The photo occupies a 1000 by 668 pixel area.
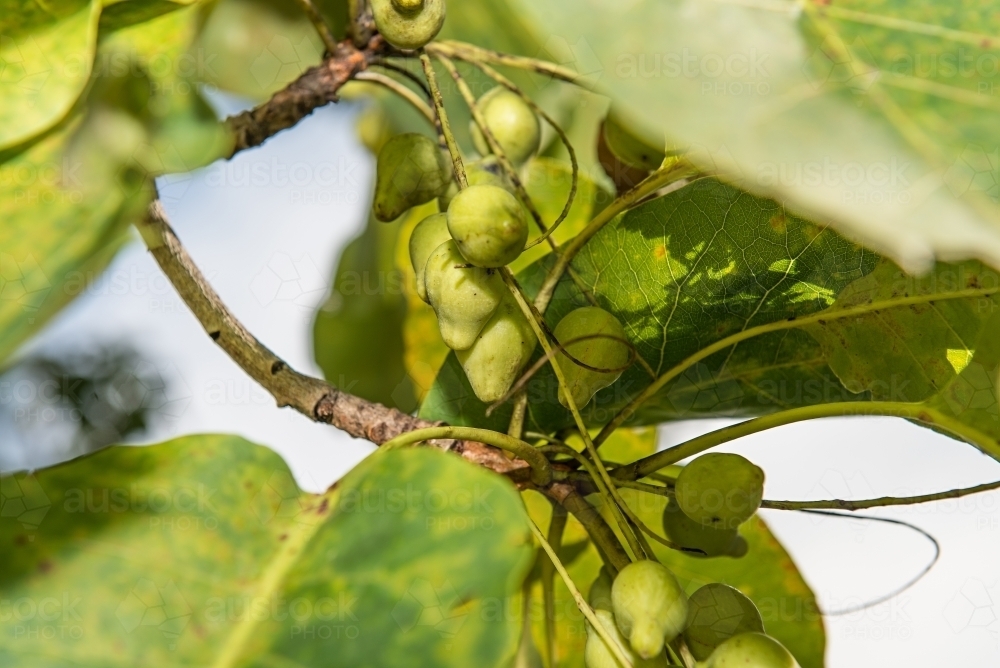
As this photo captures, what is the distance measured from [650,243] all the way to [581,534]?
24cm

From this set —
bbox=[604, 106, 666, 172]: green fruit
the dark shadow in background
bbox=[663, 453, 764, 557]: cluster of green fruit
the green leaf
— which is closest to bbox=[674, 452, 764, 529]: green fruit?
bbox=[663, 453, 764, 557]: cluster of green fruit

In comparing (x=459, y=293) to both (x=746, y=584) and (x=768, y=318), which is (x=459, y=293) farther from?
(x=746, y=584)

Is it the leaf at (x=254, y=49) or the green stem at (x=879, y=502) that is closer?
the green stem at (x=879, y=502)

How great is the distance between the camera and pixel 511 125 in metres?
0.62

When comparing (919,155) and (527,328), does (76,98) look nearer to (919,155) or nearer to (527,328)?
(527,328)

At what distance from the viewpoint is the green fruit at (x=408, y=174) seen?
0.54 m

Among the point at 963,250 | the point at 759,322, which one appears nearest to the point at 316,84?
the point at 759,322

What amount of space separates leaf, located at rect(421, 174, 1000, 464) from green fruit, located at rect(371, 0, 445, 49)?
0.15 m

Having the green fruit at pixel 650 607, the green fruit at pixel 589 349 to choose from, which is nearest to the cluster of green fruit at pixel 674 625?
the green fruit at pixel 650 607

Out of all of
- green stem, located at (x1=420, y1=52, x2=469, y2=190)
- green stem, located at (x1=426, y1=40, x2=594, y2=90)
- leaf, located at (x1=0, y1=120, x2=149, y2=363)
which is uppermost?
leaf, located at (x1=0, y1=120, x2=149, y2=363)

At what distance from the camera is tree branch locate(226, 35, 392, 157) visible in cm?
62

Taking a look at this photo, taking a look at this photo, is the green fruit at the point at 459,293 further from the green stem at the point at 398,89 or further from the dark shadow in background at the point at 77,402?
the dark shadow in background at the point at 77,402

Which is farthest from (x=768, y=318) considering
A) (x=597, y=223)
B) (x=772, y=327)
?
(x=597, y=223)

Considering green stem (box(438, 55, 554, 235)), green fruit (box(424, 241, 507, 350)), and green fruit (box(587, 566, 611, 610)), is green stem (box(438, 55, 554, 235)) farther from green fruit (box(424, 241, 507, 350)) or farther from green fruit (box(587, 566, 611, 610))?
green fruit (box(587, 566, 611, 610))
